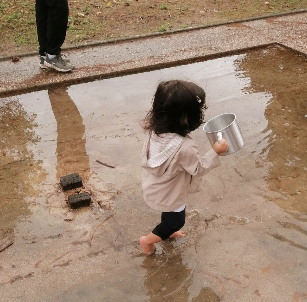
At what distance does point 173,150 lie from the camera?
227 centimetres

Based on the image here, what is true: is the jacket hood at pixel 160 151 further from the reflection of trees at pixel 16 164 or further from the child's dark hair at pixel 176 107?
the reflection of trees at pixel 16 164

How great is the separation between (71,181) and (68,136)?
89 centimetres

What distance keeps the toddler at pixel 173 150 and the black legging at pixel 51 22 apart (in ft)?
10.5

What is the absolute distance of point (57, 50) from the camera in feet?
17.4

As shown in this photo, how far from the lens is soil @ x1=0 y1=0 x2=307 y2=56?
6.81 m

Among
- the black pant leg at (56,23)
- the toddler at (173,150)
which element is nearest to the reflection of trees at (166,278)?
the toddler at (173,150)

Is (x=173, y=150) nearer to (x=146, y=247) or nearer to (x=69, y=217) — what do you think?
(x=146, y=247)

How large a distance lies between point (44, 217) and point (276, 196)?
5.65 feet

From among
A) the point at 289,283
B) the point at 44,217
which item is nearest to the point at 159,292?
the point at 289,283

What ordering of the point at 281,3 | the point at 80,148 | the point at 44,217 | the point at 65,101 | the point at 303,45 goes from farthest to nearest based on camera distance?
the point at 281,3 → the point at 303,45 → the point at 65,101 → the point at 80,148 → the point at 44,217

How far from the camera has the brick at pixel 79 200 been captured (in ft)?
10.2

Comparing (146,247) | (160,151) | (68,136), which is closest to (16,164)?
(68,136)

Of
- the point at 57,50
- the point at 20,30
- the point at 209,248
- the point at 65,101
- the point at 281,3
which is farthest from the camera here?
the point at 281,3

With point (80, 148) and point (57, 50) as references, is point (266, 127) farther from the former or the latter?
point (57, 50)
